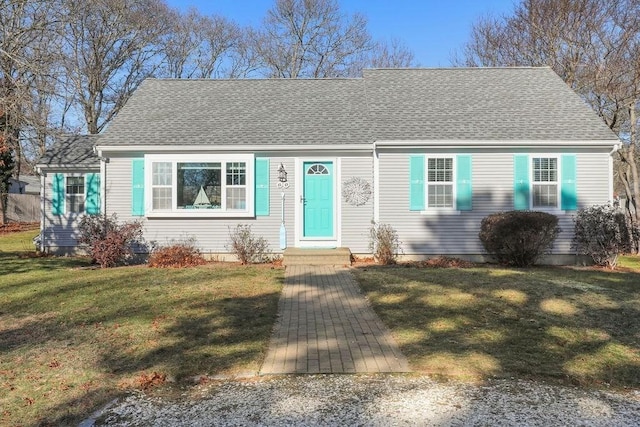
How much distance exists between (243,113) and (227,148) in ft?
6.90

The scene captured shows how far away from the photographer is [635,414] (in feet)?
11.9

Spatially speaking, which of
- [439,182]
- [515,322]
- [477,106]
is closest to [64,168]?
[439,182]

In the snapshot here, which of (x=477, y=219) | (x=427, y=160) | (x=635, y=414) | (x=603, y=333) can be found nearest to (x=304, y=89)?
(x=427, y=160)

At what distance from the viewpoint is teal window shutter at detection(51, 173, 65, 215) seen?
13938mm

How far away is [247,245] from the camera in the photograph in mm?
12078

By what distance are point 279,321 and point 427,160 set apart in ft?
23.8

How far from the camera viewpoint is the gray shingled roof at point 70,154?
13.9m

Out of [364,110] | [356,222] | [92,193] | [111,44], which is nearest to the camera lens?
[356,222]

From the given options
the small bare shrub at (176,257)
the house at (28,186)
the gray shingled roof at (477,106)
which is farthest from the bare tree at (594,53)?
the house at (28,186)

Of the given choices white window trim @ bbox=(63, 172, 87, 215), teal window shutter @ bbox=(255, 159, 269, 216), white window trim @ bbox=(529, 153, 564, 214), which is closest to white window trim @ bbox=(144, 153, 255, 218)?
teal window shutter @ bbox=(255, 159, 269, 216)

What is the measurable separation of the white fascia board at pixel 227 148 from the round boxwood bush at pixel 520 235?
3.69 m

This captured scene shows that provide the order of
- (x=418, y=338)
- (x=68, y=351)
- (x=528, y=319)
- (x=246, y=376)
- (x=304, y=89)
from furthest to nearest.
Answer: (x=304, y=89), (x=528, y=319), (x=418, y=338), (x=68, y=351), (x=246, y=376)

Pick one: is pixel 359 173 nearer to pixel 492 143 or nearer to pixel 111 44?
pixel 492 143

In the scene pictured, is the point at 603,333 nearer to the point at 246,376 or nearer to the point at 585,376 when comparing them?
the point at 585,376
